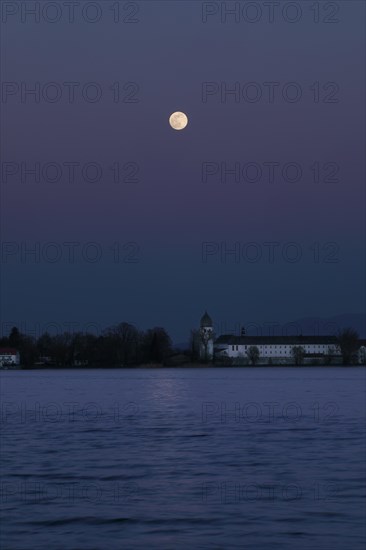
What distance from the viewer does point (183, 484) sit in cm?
3148

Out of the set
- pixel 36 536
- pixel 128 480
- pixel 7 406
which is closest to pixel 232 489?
pixel 128 480

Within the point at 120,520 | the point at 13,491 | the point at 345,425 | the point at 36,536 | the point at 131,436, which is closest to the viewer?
the point at 36,536

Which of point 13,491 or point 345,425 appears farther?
point 345,425

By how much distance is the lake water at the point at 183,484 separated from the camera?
23.4 metres

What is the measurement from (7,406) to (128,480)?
45.0m

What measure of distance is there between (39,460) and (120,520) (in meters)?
13.3

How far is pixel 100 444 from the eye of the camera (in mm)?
44375

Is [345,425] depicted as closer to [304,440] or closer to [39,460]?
[304,440]

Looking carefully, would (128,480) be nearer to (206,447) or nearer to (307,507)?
(307,507)

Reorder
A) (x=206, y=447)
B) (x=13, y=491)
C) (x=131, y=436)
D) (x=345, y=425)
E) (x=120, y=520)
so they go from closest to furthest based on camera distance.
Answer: (x=120, y=520) < (x=13, y=491) < (x=206, y=447) < (x=131, y=436) < (x=345, y=425)

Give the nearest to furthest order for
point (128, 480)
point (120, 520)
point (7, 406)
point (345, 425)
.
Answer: point (120, 520), point (128, 480), point (345, 425), point (7, 406)

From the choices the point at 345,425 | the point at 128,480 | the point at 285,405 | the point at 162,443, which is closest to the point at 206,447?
the point at 162,443

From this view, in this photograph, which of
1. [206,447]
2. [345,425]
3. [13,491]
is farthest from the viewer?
[345,425]

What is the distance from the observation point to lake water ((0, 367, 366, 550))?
23.4 m
